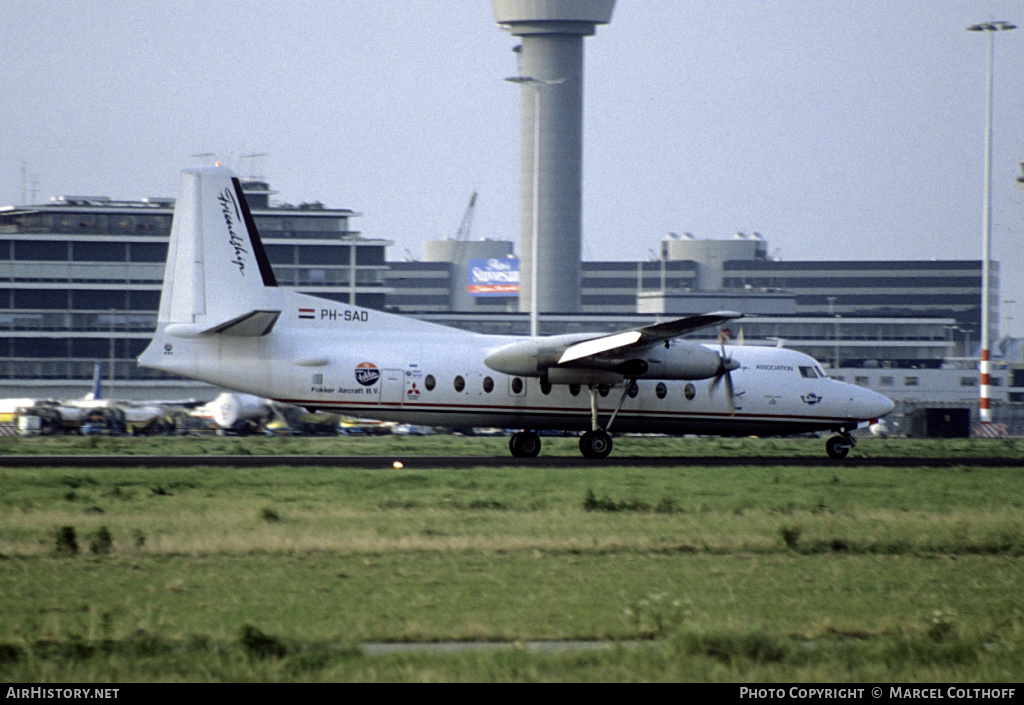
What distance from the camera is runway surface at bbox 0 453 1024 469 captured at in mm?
27906

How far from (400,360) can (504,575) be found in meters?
15.9

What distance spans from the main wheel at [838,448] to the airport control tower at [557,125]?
3708 inches

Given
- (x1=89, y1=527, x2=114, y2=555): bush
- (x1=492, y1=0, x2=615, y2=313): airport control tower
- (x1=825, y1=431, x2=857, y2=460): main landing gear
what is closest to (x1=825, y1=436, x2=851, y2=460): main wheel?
(x1=825, y1=431, x2=857, y2=460): main landing gear

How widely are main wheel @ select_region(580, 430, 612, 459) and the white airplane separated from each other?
0.10 feet

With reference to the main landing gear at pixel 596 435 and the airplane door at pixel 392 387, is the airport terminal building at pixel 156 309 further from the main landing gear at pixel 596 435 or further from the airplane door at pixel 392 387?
the airplane door at pixel 392 387

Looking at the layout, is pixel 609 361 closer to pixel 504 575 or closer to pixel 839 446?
pixel 839 446

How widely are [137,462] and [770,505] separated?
1520 cm

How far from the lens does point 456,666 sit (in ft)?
29.3

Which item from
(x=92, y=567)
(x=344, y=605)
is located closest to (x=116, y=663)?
(x=344, y=605)

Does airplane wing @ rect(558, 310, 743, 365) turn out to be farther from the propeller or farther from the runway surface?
the runway surface

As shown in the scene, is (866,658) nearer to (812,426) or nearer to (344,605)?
(344,605)

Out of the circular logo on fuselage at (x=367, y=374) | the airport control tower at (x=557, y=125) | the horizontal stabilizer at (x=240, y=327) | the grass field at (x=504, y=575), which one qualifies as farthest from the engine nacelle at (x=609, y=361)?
the airport control tower at (x=557, y=125)

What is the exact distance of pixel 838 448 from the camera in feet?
109

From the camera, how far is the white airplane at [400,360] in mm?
28500
